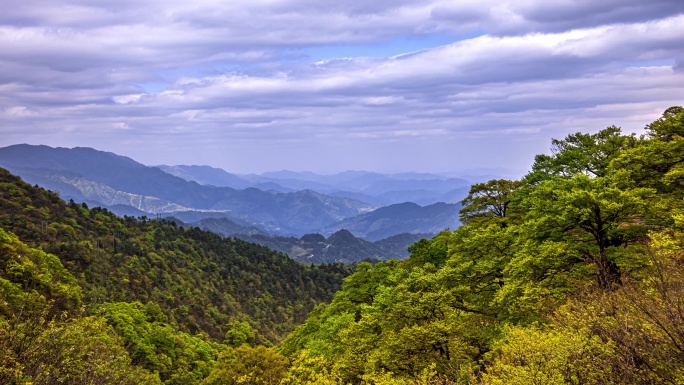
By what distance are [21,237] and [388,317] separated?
7525 centimetres

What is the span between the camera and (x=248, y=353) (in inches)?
1806

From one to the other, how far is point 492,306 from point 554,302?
281 inches

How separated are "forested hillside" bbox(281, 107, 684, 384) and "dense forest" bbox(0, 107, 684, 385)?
0.36 ft

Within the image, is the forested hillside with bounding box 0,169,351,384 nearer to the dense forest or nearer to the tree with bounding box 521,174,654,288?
the dense forest

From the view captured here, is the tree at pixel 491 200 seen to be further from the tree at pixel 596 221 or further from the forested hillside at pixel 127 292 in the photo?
the forested hillside at pixel 127 292

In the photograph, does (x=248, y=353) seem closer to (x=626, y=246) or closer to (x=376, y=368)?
(x=376, y=368)

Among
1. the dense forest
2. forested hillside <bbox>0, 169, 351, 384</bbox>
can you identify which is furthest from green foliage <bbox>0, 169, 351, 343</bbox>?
the dense forest

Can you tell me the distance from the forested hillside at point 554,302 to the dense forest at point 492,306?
110mm

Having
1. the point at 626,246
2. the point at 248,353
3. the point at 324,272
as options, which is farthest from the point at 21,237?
the point at 324,272

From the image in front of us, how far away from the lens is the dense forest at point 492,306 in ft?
56.7

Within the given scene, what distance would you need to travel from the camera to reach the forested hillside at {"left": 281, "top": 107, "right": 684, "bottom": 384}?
16.1 metres

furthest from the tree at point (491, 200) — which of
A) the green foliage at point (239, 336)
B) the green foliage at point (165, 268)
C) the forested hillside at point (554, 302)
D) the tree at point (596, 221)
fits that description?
the green foliage at point (165, 268)

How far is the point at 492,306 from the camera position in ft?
105

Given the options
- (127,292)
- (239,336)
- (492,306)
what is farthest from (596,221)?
(127,292)
